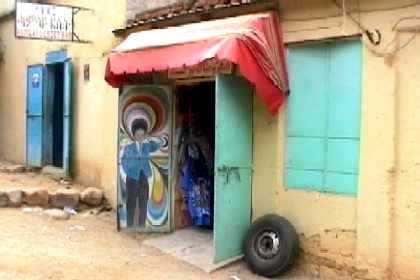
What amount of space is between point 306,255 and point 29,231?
3972mm

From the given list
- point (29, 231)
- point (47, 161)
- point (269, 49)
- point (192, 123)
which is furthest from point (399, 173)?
point (47, 161)

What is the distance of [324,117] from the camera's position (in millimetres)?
7137

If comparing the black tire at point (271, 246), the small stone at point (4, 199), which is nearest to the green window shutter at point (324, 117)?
the black tire at point (271, 246)

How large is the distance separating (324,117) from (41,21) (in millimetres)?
5265

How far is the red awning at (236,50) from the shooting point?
700cm

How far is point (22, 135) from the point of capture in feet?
46.7

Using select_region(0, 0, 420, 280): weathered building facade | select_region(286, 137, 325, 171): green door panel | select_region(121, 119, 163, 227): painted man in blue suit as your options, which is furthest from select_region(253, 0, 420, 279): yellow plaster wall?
select_region(121, 119, 163, 227): painted man in blue suit

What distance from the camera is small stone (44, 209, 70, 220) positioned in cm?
973

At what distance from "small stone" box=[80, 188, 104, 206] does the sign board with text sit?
259 centimetres

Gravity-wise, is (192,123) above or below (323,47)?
below

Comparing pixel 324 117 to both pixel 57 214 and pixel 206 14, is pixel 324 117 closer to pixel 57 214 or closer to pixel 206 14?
pixel 206 14

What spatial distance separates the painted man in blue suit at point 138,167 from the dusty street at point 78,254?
0.47m

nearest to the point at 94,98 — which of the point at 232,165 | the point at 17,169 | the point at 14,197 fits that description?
the point at 14,197

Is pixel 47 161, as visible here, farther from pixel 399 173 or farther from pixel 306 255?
pixel 399 173
